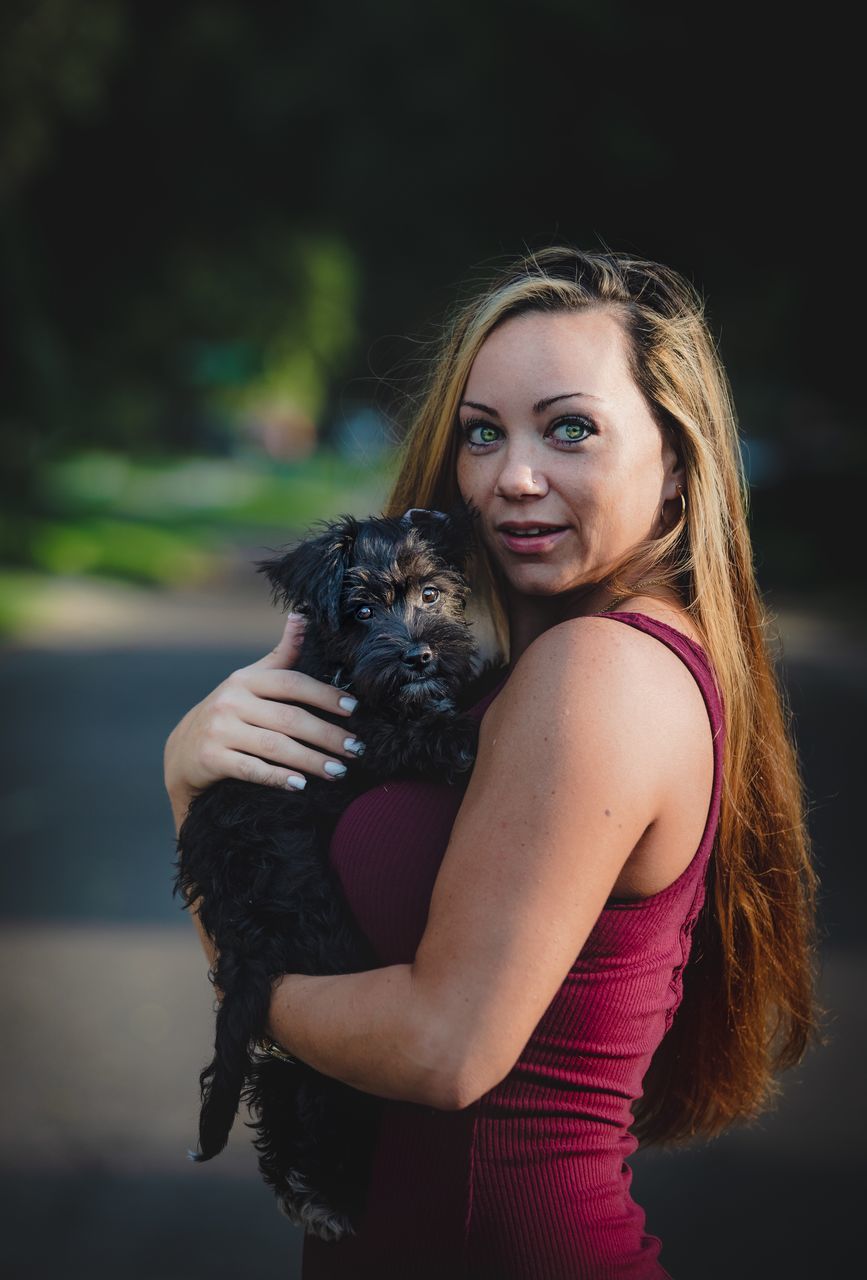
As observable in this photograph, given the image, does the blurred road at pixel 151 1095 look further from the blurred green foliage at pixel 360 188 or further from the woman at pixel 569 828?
the blurred green foliage at pixel 360 188

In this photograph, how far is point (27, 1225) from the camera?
4277mm

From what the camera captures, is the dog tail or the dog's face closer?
the dog tail

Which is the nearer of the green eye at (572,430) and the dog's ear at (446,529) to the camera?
the green eye at (572,430)

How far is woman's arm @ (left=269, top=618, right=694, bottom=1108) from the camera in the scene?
1.79m

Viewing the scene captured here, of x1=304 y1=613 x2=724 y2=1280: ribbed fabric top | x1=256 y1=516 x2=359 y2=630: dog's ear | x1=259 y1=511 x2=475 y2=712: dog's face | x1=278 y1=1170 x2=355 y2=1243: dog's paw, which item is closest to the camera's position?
x1=304 y1=613 x2=724 y2=1280: ribbed fabric top

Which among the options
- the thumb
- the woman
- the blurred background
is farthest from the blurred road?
the thumb

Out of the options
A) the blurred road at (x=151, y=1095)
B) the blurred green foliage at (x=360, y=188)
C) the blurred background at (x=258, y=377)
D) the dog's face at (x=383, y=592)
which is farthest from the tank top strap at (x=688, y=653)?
the blurred green foliage at (x=360, y=188)

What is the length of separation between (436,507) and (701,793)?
997mm

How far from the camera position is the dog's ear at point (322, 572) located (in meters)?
2.59

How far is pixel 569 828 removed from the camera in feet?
5.92

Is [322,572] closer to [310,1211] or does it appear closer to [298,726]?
[298,726]

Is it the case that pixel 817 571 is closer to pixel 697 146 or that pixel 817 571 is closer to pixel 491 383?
pixel 697 146

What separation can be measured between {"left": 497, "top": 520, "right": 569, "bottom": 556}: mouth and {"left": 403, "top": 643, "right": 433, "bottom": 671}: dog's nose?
276mm

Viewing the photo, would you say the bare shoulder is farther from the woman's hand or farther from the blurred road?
the blurred road
